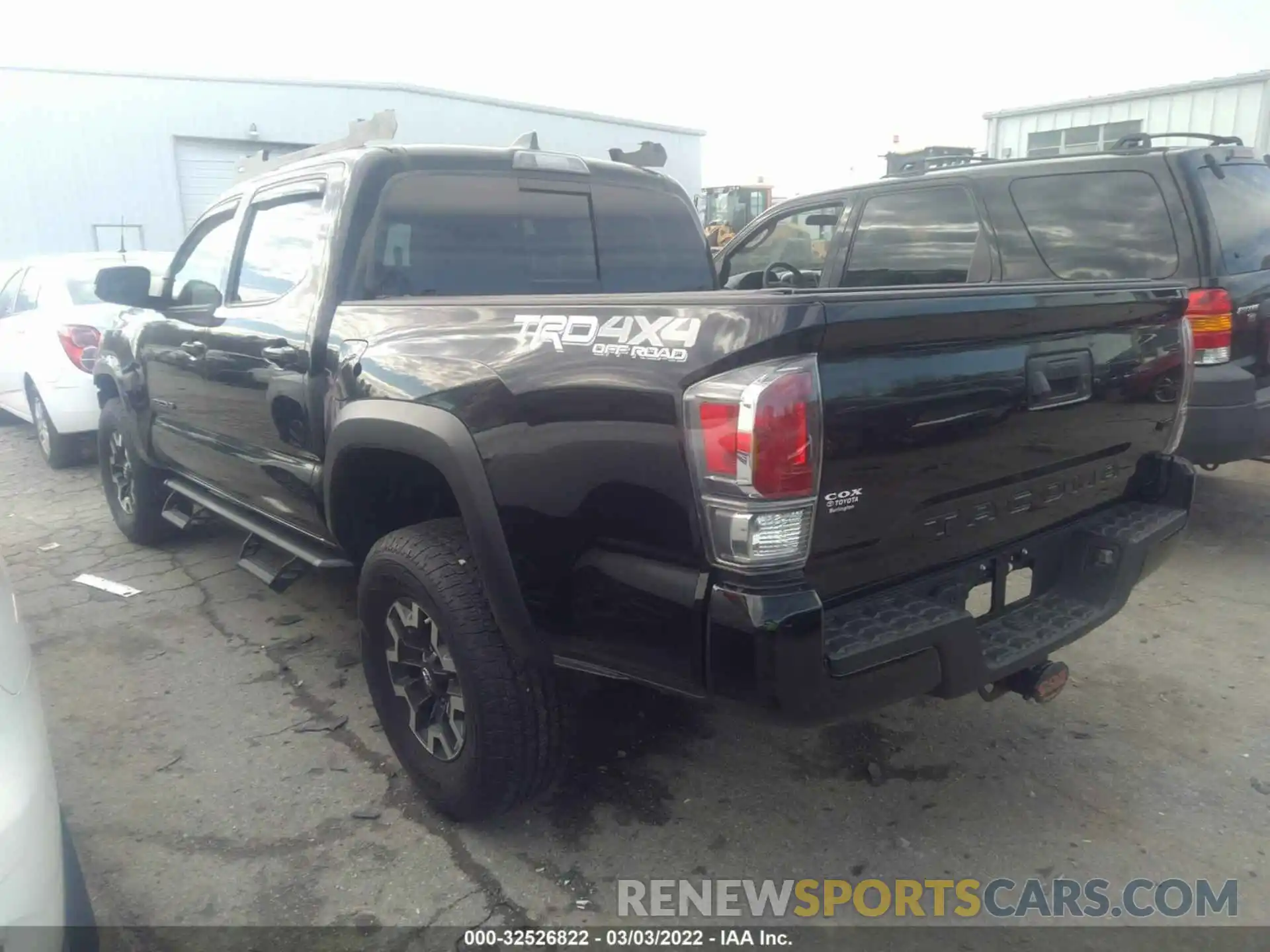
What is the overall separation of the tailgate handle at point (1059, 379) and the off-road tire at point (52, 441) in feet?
23.2

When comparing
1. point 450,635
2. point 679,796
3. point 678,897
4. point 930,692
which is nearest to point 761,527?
point 930,692

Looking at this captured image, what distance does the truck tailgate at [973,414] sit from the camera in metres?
1.96

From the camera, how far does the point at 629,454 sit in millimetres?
2025

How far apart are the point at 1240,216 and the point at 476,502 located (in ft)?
13.6

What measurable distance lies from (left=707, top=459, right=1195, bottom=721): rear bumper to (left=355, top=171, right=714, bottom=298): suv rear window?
187cm

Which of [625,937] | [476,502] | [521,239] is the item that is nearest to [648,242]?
[521,239]

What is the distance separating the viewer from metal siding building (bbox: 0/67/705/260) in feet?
58.3

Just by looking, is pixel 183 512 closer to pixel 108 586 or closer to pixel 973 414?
pixel 108 586

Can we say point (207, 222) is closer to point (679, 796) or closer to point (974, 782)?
point (679, 796)

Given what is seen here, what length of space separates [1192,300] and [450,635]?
3.80m

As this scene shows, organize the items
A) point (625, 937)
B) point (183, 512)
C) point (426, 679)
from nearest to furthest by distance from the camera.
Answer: point (625, 937) → point (426, 679) → point (183, 512)

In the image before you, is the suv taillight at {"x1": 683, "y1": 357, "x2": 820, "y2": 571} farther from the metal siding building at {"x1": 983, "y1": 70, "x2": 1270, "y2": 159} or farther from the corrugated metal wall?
the corrugated metal wall

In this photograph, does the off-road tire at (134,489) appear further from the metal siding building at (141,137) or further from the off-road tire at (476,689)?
the metal siding building at (141,137)

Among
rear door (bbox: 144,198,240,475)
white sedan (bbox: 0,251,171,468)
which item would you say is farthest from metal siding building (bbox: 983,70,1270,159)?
rear door (bbox: 144,198,240,475)
